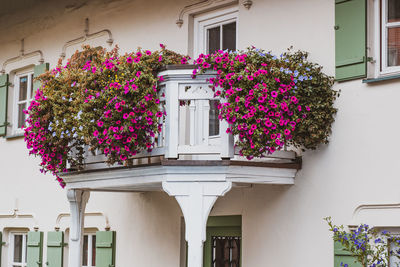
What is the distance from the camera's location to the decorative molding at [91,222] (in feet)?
37.2

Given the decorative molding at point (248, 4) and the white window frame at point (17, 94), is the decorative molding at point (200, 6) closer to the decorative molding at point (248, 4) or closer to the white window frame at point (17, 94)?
the decorative molding at point (248, 4)

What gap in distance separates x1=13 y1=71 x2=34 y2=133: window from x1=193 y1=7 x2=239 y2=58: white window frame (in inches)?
166

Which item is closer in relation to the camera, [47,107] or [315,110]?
[315,110]

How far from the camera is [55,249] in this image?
1203 centimetres

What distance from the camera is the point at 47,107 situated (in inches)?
365

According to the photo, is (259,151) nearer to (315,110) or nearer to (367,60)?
(315,110)

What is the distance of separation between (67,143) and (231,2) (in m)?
2.62

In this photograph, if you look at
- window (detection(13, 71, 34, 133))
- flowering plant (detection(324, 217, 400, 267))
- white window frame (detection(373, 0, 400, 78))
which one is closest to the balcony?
flowering plant (detection(324, 217, 400, 267))

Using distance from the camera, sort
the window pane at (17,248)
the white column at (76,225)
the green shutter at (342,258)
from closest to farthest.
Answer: the green shutter at (342,258) < the white column at (76,225) < the window pane at (17,248)

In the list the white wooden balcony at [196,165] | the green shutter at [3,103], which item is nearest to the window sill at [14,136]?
the green shutter at [3,103]

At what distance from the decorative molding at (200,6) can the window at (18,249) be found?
A: 5074 mm

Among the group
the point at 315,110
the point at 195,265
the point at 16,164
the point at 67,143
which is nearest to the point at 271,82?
the point at 315,110

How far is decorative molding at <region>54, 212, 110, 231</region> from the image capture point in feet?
37.2

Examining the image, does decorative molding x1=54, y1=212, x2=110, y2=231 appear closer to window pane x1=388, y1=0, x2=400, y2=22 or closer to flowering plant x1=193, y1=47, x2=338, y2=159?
flowering plant x1=193, y1=47, x2=338, y2=159
